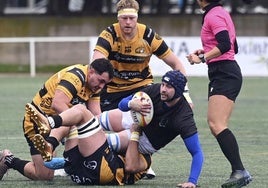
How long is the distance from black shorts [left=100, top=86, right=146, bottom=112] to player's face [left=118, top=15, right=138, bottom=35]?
656 millimetres

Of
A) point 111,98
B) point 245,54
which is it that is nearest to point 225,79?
point 111,98

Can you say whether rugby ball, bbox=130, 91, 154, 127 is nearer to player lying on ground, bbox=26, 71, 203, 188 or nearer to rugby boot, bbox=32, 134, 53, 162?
player lying on ground, bbox=26, 71, 203, 188

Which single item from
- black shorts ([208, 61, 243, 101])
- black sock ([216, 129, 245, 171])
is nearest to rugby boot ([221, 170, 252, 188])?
black sock ([216, 129, 245, 171])

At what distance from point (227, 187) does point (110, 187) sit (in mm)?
995

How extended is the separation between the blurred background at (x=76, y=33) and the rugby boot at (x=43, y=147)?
54.4 ft

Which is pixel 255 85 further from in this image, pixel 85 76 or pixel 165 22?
pixel 85 76

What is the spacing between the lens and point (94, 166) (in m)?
8.27

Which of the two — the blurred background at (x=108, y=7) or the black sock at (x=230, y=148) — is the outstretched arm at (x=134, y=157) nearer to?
the black sock at (x=230, y=148)

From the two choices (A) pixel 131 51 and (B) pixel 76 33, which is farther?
(B) pixel 76 33

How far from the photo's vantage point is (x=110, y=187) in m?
8.29

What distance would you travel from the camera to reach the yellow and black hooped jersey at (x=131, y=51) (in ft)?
32.0

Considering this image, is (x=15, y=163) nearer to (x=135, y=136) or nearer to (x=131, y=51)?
(x=135, y=136)

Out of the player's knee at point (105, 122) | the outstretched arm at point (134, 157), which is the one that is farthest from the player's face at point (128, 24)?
the outstretched arm at point (134, 157)

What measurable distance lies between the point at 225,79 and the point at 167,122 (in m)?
0.65
